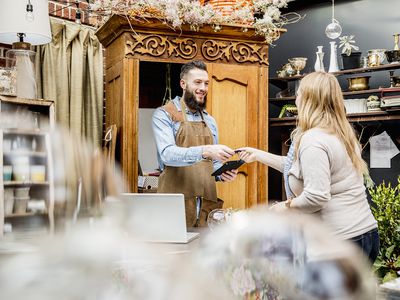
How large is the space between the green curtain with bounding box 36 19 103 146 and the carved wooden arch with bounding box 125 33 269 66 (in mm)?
787

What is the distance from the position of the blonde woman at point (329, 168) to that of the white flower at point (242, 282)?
5.39ft

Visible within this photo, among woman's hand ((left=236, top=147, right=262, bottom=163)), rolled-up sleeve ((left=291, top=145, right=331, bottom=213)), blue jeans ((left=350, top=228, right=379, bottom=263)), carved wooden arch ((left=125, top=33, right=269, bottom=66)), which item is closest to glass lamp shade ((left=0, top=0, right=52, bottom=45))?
carved wooden arch ((left=125, top=33, right=269, bottom=66))

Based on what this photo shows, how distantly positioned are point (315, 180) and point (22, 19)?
6.62 feet

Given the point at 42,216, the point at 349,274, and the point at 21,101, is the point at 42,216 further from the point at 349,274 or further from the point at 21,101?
the point at 21,101

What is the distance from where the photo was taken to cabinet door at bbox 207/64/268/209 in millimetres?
3631

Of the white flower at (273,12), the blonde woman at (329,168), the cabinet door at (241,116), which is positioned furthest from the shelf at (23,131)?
the white flower at (273,12)

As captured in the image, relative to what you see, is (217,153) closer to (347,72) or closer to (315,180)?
(315,180)

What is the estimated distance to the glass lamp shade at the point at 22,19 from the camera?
3002mm

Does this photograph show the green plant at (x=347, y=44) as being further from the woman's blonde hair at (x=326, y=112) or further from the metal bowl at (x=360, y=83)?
the woman's blonde hair at (x=326, y=112)

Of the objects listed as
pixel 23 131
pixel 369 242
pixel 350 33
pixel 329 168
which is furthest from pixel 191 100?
pixel 23 131

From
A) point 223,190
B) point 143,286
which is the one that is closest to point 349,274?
point 143,286

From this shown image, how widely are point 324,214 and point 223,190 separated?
164 cm

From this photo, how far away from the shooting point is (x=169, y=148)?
296 centimetres

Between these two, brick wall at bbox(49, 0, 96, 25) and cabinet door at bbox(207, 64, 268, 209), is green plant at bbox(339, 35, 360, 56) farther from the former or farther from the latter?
brick wall at bbox(49, 0, 96, 25)
